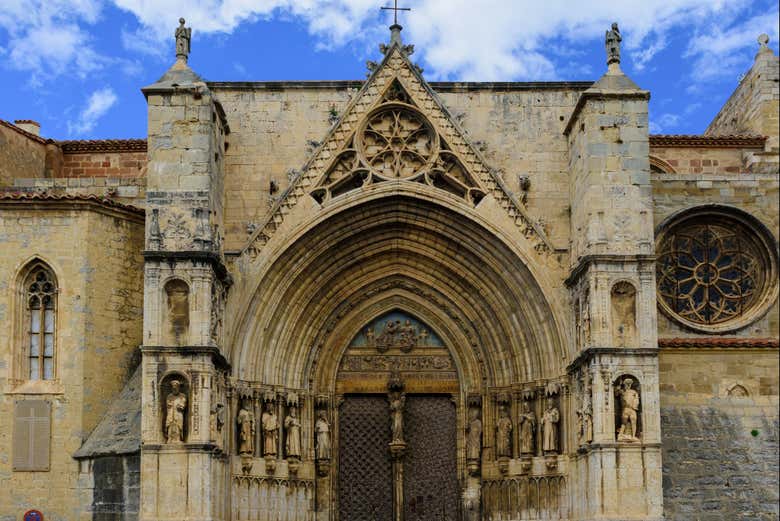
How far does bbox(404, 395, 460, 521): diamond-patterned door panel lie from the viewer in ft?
72.5

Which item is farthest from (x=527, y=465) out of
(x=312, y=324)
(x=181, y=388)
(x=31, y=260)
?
(x=31, y=260)

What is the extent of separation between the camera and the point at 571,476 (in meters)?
20.4

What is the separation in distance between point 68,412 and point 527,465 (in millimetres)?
7552

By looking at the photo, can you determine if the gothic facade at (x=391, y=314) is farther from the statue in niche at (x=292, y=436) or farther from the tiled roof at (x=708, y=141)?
the tiled roof at (x=708, y=141)

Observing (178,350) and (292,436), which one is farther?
(292,436)

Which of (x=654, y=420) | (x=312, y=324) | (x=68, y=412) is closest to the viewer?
(x=654, y=420)

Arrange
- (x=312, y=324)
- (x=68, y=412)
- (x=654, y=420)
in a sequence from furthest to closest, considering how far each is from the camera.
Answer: (x=312, y=324), (x=68, y=412), (x=654, y=420)

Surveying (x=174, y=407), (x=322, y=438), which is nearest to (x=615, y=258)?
(x=322, y=438)

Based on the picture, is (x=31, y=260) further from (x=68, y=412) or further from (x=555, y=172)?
(x=555, y=172)

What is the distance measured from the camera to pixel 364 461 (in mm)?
22328

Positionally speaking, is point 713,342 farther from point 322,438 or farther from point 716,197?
point 322,438

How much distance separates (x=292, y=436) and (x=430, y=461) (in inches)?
100

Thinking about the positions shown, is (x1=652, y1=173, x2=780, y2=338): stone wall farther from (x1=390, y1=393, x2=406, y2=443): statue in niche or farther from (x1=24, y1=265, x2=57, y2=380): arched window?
(x1=24, y1=265, x2=57, y2=380): arched window

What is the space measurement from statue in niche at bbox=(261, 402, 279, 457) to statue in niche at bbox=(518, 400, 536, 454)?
162 inches
